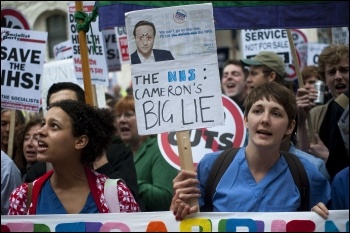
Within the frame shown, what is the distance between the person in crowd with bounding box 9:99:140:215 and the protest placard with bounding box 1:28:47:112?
2843 millimetres

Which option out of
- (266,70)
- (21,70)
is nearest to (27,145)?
(21,70)

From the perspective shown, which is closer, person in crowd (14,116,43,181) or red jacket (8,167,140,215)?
red jacket (8,167,140,215)

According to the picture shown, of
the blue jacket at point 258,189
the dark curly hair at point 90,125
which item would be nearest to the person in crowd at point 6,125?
the dark curly hair at point 90,125

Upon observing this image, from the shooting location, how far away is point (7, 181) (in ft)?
18.7

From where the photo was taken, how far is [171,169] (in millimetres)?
6469

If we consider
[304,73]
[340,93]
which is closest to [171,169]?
[340,93]

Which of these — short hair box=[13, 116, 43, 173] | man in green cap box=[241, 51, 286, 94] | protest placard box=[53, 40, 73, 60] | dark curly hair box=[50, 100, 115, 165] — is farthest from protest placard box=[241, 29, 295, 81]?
dark curly hair box=[50, 100, 115, 165]

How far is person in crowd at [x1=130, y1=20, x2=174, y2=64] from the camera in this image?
4492 mm

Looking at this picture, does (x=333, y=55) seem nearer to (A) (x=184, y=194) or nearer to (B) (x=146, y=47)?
(B) (x=146, y=47)

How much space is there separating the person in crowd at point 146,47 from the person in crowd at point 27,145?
2344mm

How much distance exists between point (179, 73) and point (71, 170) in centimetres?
86

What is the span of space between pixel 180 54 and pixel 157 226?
872 mm

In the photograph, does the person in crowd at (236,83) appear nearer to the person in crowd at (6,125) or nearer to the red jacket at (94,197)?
the person in crowd at (6,125)

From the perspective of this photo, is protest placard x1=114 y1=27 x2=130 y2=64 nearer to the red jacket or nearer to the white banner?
the red jacket
